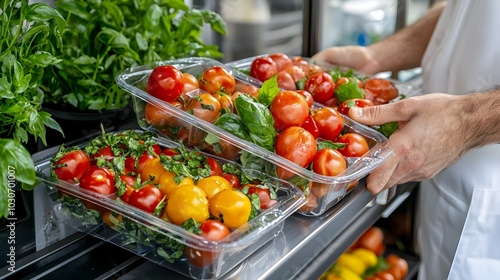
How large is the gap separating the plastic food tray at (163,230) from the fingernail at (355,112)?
0.27m

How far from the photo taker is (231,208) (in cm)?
88

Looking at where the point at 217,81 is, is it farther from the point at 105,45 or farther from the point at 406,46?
the point at 406,46

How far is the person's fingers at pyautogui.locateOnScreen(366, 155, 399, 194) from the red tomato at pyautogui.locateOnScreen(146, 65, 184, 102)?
399 millimetres

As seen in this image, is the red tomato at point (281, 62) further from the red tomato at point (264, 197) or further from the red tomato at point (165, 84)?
the red tomato at point (264, 197)

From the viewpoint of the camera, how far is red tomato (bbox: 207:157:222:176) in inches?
40.7

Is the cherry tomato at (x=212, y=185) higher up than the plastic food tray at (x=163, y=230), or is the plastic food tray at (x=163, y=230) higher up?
the cherry tomato at (x=212, y=185)

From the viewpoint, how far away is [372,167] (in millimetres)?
1110

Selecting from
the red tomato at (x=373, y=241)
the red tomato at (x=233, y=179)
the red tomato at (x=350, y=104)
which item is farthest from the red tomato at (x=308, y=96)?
the red tomato at (x=373, y=241)

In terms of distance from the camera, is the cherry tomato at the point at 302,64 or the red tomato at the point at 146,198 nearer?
the red tomato at the point at 146,198

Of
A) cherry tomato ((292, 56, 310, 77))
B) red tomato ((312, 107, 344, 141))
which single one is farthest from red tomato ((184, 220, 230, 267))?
cherry tomato ((292, 56, 310, 77))

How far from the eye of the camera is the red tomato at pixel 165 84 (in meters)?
1.12

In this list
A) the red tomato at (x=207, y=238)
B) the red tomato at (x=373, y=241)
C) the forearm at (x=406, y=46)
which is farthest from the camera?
the forearm at (x=406, y=46)

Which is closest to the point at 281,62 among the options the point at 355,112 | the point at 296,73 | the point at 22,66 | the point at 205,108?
the point at 296,73

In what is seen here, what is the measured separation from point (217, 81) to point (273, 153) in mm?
239
